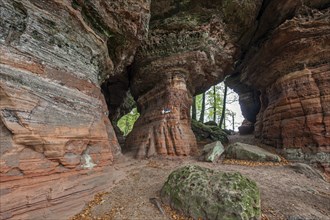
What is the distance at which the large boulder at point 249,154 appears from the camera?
880 centimetres

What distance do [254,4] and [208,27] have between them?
107 inches

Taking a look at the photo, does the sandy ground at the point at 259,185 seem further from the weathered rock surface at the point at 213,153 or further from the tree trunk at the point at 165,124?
the tree trunk at the point at 165,124

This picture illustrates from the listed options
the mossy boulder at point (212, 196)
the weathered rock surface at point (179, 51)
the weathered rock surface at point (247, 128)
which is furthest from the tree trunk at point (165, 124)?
the weathered rock surface at point (247, 128)

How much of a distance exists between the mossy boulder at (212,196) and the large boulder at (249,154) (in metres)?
4.16

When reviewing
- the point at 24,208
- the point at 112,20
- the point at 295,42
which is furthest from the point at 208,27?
the point at 24,208

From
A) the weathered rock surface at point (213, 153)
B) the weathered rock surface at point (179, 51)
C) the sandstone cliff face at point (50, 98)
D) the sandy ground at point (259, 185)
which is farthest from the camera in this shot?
the weathered rock surface at point (179, 51)

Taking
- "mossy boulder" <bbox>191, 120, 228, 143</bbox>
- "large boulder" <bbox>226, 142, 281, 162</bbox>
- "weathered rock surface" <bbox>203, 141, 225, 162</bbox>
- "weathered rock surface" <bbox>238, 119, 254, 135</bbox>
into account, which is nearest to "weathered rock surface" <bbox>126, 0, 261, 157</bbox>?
"weathered rock surface" <bbox>203, 141, 225, 162</bbox>

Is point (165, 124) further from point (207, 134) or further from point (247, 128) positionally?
point (247, 128)

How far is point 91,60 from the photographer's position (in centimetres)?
710

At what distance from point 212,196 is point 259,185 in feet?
8.10

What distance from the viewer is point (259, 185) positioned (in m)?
6.27

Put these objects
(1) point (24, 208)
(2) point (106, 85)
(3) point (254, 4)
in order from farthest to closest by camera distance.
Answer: (2) point (106, 85) < (3) point (254, 4) < (1) point (24, 208)

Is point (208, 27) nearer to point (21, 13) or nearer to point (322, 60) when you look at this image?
point (322, 60)

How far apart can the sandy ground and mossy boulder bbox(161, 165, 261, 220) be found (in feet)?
1.26
